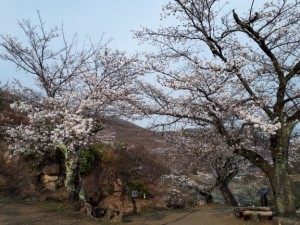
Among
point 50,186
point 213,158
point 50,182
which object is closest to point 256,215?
point 213,158

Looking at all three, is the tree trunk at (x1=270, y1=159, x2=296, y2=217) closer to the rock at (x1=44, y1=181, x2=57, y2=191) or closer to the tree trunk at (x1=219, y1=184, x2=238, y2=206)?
the tree trunk at (x1=219, y1=184, x2=238, y2=206)

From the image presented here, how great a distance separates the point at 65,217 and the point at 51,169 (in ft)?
22.9

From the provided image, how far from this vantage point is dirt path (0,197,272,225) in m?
10.2

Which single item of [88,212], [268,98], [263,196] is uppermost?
[268,98]

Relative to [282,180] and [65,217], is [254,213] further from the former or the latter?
[65,217]

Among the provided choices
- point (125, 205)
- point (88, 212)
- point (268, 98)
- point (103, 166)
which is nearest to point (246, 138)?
point (268, 98)

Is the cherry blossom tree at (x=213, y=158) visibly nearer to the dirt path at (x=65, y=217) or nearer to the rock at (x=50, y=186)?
the dirt path at (x=65, y=217)

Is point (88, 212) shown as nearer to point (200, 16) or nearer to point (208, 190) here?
point (200, 16)

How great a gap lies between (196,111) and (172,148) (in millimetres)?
8244

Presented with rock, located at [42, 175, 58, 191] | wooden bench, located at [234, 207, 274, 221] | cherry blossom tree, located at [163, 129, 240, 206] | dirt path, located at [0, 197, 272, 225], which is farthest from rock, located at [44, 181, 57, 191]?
wooden bench, located at [234, 207, 274, 221]

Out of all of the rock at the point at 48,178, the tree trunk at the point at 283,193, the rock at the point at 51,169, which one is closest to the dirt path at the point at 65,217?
the tree trunk at the point at 283,193

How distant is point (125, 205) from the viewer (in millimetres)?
16969

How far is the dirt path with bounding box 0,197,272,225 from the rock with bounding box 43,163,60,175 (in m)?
3.84

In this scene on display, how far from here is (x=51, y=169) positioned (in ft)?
57.4
